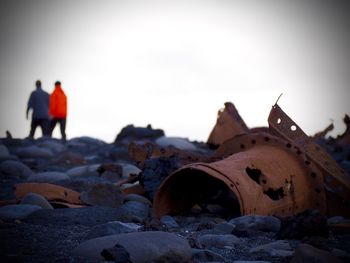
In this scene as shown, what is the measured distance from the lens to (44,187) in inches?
202

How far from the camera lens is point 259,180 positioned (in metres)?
4.61

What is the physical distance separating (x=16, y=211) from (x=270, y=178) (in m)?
2.14

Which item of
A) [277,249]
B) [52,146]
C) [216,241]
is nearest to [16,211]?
[216,241]

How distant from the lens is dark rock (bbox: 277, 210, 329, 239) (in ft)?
11.6

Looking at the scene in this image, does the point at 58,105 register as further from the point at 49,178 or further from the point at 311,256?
the point at 311,256

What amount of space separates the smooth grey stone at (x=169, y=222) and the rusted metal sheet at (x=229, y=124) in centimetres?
232

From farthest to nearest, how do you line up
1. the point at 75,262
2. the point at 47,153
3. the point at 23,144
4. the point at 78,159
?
the point at 23,144
the point at 47,153
the point at 78,159
the point at 75,262

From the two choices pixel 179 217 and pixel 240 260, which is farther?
pixel 179 217

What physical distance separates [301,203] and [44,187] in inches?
97.1

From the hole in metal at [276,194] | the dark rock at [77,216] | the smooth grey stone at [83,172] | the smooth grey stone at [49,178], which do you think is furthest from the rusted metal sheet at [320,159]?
the smooth grey stone at [83,172]

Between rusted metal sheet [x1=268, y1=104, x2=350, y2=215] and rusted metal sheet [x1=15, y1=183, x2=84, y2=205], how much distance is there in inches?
81.6

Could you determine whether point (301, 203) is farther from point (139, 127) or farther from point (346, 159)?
point (139, 127)

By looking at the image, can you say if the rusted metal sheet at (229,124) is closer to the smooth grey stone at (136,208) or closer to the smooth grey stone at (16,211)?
the smooth grey stone at (136,208)

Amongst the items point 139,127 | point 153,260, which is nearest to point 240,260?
point 153,260
